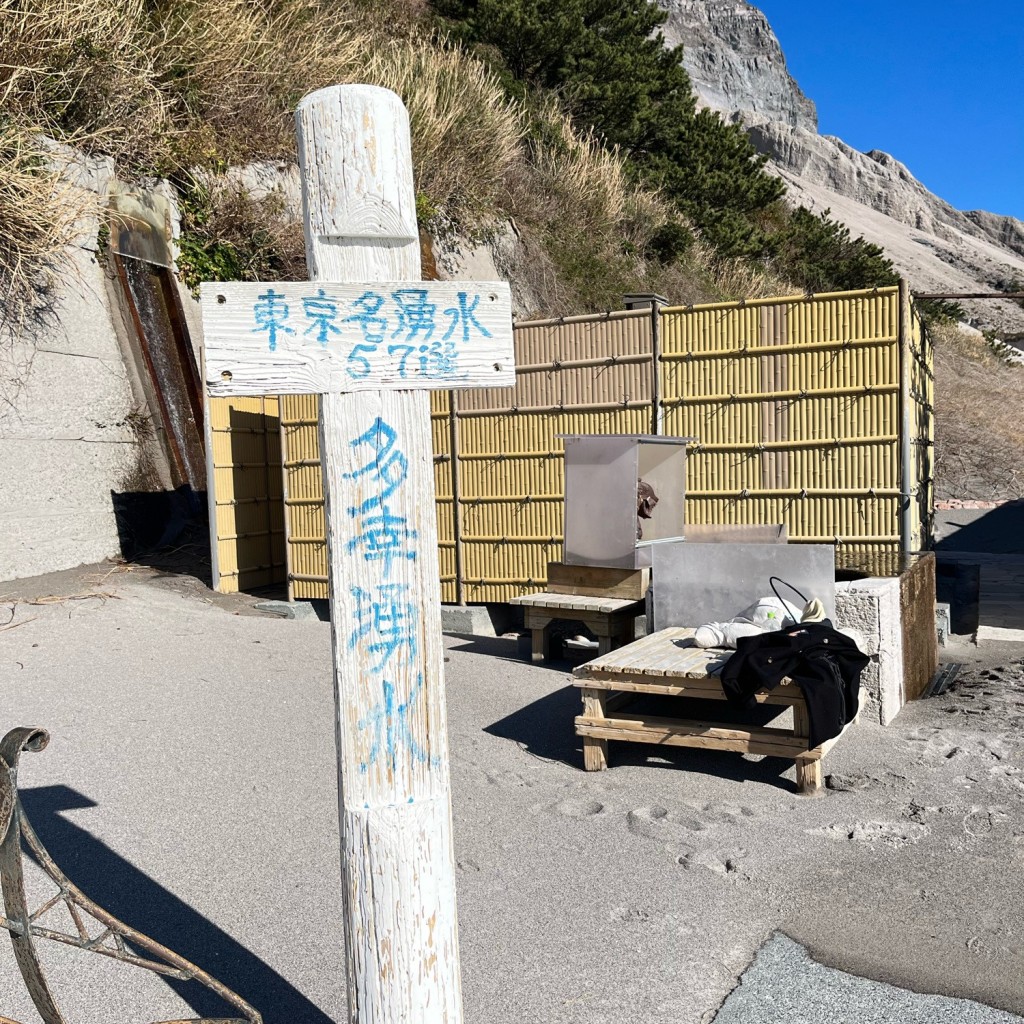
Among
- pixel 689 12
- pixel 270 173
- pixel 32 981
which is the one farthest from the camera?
pixel 689 12

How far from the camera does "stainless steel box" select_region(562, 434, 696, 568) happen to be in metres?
8.16

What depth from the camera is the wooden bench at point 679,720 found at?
5148 mm

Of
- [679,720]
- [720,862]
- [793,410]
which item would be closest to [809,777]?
[679,720]

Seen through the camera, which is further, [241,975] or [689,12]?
[689,12]

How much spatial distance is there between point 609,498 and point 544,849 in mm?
4141

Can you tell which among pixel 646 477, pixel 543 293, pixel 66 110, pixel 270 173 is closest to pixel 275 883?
pixel 646 477

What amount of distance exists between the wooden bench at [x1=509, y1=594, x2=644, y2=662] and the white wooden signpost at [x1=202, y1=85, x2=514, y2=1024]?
17.3ft

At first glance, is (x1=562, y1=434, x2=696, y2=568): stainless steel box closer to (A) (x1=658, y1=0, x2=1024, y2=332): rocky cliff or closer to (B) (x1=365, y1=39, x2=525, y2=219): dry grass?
(B) (x1=365, y1=39, x2=525, y2=219): dry grass

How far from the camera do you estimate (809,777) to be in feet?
16.8

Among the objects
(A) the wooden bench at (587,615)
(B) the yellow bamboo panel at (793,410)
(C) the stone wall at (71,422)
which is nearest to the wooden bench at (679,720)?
(A) the wooden bench at (587,615)

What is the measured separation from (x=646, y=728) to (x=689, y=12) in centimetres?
9432

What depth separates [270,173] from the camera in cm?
→ 1455

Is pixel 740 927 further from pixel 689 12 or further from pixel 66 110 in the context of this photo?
pixel 689 12

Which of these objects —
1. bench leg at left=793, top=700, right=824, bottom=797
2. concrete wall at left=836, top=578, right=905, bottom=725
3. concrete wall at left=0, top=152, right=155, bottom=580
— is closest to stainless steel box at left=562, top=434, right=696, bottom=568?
concrete wall at left=836, top=578, right=905, bottom=725
